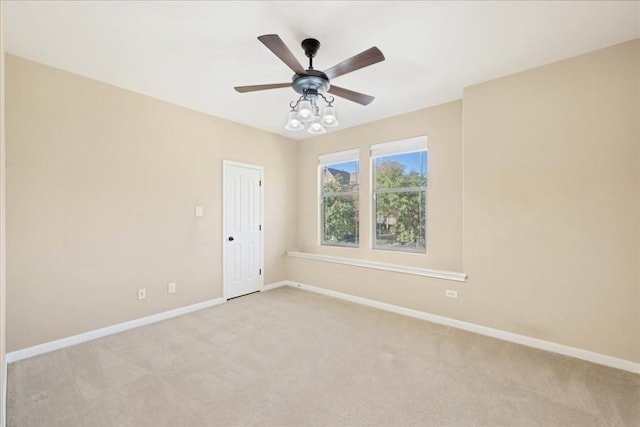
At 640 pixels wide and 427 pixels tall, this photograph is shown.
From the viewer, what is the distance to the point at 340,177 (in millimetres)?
4852

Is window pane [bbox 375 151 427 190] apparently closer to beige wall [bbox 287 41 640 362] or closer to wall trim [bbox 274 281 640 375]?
beige wall [bbox 287 41 640 362]

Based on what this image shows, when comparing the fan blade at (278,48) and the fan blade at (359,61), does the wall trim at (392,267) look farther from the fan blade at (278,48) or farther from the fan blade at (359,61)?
the fan blade at (278,48)

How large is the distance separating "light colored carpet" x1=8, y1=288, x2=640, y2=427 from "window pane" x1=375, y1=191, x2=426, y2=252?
1.24 meters

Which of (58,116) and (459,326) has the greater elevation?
(58,116)

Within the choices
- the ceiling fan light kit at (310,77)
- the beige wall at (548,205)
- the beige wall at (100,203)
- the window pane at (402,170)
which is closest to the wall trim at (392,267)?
the beige wall at (548,205)

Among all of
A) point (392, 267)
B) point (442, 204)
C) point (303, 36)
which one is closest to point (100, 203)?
point (303, 36)

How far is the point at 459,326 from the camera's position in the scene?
3.22 metres

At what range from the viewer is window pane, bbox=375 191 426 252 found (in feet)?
13.0

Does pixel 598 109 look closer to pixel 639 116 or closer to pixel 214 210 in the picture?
pixel 639 116

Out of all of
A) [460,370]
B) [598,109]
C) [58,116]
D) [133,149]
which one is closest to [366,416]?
[460,370]

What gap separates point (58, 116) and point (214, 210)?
1875mm

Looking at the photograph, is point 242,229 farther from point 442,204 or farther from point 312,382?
point 442,204

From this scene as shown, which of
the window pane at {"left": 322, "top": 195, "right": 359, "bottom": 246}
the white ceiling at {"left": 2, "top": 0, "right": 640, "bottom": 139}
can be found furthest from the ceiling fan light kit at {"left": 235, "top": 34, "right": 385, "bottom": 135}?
the window pane at {"left": 322, "top": 195, "right": 359, "bottom": 246}

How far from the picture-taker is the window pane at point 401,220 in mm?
3957
